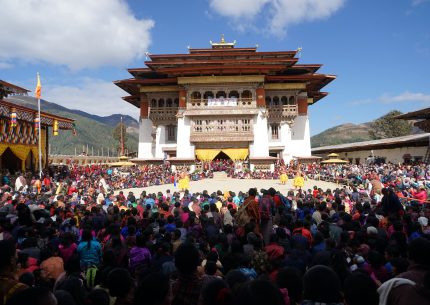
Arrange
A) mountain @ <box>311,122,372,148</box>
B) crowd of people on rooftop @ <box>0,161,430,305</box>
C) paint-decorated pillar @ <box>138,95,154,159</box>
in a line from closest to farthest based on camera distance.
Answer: crowd of people on rooftop @ <box>0,161,430,305</box>, paint-decorated pillar @ <box>138,95,154,159</box>, mountain @ <box>311,122,372,148</box>

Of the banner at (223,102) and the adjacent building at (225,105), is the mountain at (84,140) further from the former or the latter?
the banner at (223,102)

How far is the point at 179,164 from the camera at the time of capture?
3103cm

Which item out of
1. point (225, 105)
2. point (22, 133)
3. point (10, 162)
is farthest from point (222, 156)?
point (10, 162)

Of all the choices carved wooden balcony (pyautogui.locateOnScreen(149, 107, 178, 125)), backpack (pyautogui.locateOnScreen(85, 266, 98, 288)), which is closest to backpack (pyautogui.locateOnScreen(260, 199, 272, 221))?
backpack (pyautogui.locateOnScreen(85, 266, 98, 288))

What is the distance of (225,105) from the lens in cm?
3256

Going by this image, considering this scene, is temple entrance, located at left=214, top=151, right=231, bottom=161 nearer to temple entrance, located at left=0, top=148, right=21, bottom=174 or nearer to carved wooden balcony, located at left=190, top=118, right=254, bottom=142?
carved wooden balcony, located at left=190, top=118, right=254, bottom=142

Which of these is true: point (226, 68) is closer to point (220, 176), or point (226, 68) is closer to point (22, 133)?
point (220, 176)

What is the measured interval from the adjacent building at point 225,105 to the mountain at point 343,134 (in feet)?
440

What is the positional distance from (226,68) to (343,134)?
527ft

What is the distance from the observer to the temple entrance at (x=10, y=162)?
26.4m

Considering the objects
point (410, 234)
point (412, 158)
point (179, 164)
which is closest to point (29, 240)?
point (410, 234)

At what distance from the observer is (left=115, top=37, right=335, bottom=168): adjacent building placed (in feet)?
106

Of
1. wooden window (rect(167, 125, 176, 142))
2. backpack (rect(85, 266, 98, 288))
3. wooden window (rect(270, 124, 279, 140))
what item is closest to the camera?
backpack (rect(85, 266, 98, 288))

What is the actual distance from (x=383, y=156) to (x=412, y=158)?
488 centimetres
